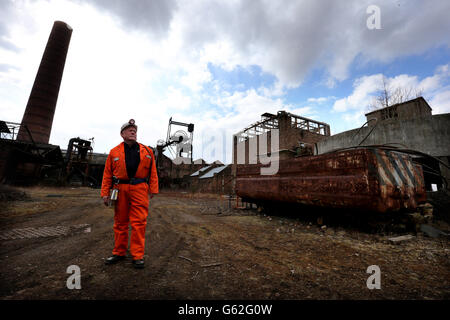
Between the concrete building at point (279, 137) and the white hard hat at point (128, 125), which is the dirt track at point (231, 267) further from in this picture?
the concrete building at point (279, 137)

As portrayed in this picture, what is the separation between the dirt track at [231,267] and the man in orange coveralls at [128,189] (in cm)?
22

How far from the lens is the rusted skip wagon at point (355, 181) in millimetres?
2877

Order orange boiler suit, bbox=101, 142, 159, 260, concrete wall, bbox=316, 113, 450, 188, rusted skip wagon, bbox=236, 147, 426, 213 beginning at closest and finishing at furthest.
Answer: orange boiler suit, bbox=101, 142, 159, 260 < rusted skip wagon, bbox=236, 147, 426, 213 < concrete wall, bbox=316, 113, 450, 188

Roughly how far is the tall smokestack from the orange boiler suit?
80.4ft

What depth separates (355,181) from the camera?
3.04m

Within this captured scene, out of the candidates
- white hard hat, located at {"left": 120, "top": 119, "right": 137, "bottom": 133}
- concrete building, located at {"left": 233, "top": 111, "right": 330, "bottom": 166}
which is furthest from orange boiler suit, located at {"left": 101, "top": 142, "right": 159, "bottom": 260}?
concrete building, located at {"left": 233, "top": 111, "right": 330, "bottom": 166}

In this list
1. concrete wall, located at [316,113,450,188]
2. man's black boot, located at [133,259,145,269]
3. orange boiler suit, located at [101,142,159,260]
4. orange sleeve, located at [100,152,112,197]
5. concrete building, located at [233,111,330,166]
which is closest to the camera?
man's black boot, located at [133,259,145,269]

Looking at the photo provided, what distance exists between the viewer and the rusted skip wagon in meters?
2.88

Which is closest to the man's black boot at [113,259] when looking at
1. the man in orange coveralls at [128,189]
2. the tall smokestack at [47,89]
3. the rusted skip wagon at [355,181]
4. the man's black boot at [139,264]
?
the man in orange coveralls at [128,189]

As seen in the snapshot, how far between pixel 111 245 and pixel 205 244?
134cm

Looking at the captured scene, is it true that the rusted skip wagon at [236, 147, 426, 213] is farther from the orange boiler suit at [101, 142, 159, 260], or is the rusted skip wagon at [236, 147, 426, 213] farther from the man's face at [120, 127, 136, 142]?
the man's face at [120, 127, 136, 142]

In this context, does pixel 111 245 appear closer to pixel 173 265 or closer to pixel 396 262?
pixel 173 265

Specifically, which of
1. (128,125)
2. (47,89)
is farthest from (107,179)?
(47,89)
